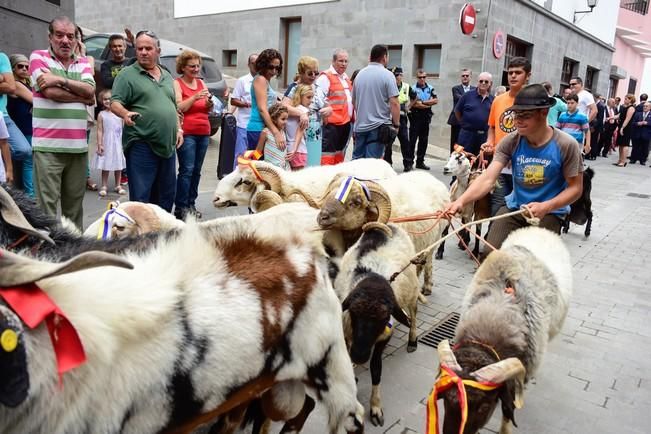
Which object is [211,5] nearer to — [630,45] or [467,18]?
[467,18]

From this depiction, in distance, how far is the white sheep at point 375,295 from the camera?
3.25m

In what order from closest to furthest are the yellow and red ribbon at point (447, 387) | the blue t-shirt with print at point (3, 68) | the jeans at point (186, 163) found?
the yellow and red ribbon at point (447, 387) → the blue t-shirt with print at point (3, 68) → the jeans at point (186, 163)

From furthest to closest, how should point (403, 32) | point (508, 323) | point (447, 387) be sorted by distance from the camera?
point (403, 32) < point (508, 323) < point (447, 387)

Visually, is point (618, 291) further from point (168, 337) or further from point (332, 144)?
point (168, 337)

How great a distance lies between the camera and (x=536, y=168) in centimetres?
398

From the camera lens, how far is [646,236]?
8.58 m

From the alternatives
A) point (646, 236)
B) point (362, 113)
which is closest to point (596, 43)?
point (646, 236)

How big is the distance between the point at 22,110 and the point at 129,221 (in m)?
4.64

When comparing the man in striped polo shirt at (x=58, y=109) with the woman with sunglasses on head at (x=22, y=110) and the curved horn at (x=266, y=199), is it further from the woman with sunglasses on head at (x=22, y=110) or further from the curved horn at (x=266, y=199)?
the woman with sunglasses on head at (x=22, y=110)

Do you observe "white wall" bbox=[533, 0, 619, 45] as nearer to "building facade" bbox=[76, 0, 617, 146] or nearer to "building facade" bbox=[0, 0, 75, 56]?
"building facade" bbox=[76, 0, 617, 146]

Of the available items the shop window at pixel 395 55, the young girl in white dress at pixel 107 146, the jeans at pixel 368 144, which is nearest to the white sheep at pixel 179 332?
the jeans at pixel 368 144

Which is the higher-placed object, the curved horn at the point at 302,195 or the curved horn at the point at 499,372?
the curved horn at the point at 302,195

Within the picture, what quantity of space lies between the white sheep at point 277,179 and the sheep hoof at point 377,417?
7.91 ft

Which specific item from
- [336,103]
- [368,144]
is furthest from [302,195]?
[368,144]
